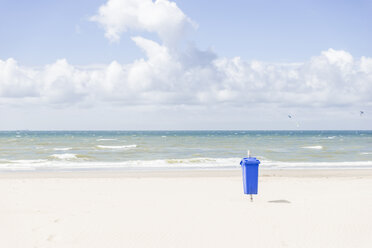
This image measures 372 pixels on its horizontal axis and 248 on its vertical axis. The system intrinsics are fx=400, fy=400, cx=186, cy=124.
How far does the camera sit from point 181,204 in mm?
9383

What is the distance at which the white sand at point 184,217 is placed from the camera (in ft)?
21.1

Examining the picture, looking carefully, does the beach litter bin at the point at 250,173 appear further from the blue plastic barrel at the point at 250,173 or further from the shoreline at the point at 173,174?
the shoreline at the point at 173,174

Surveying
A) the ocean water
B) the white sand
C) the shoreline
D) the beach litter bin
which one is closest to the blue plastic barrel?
the beach litter bin

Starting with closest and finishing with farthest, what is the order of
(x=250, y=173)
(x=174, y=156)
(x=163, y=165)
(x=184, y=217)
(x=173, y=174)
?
(x=184, y=217) → (x=250, y=173) → (x=173, y=174) → (x=163, y=165) → (x=174, y=156)

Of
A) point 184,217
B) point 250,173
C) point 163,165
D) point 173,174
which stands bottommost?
point 163,165

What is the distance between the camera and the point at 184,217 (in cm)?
796

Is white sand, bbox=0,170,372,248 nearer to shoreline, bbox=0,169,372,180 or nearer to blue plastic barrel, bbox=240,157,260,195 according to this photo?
blue plastic barrel, bbox=240,157,260,195

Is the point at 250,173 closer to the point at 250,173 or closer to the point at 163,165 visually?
the point at 250,173

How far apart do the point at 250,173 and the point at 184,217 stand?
2.19 metres

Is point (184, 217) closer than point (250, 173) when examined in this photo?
Yes

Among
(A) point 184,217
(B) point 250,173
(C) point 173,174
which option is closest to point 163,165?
(C) point 173,174

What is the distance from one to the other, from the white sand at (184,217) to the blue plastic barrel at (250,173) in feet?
1.22

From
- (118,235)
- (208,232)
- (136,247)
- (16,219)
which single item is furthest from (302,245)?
(16,219)

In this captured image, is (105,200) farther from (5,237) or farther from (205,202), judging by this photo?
(5,237)
